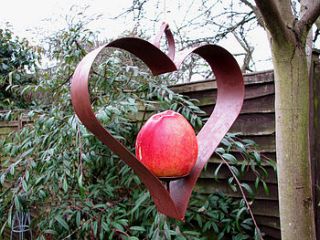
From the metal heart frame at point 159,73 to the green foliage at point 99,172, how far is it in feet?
2.12

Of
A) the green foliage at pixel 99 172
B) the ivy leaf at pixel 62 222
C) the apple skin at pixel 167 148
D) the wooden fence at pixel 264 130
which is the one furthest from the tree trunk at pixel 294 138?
the ivy leaf at pixel 62 222

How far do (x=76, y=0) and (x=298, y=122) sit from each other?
297 cm

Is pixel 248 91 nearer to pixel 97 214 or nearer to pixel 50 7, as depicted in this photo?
pixel 97 214

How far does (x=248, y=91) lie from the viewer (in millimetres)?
1651

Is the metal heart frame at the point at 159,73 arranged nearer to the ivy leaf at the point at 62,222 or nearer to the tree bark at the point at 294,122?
the tree bark at the point at 294,122

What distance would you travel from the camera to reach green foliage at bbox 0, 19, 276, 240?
1.49 metres

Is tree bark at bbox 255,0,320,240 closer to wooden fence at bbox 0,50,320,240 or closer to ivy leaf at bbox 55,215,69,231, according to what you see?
wooden fence at bbox 0,50,320,240

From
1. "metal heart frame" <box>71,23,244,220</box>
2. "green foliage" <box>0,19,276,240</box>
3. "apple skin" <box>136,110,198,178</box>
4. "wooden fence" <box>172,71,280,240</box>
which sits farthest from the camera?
"wooden fence" <box>172,71,280,240</box>

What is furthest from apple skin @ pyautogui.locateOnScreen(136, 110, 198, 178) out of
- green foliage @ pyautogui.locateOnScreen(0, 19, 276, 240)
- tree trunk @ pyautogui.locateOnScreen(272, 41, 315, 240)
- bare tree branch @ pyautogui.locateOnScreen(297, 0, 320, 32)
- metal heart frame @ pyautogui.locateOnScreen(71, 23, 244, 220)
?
green foliage @ pyautogui.locateOnScreen(0, 19, 276, 240)

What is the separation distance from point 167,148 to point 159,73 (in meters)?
0.14

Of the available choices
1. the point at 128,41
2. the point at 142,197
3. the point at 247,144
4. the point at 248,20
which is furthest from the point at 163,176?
the point at 248,20

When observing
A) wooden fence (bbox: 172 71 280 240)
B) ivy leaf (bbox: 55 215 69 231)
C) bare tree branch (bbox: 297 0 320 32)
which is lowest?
ivy leaf (bbox: 55 215 69 231)

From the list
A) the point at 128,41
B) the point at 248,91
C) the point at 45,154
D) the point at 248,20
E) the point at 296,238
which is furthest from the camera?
the point at 248,20

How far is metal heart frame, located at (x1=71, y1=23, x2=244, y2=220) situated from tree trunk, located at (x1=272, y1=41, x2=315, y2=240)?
0.30 feet
